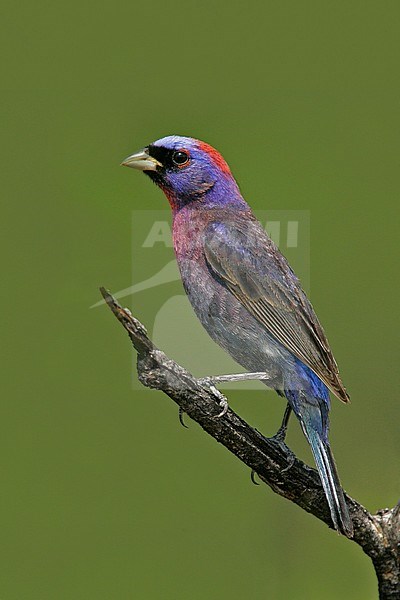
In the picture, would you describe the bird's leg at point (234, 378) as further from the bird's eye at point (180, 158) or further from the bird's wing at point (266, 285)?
the bird's eye at point (180, 158)

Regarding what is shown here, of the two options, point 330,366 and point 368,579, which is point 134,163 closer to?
point 330,366

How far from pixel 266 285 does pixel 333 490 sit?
126cm

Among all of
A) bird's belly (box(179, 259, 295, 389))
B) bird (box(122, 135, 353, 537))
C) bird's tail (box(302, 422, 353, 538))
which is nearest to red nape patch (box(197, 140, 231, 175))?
bird (box(122, 135, 353, 537))

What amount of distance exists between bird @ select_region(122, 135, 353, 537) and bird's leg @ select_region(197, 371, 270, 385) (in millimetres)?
29

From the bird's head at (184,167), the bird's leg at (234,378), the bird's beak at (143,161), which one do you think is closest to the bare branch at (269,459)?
the bird's leg at (234,378)

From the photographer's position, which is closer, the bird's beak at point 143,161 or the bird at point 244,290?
the bird at point 244,290

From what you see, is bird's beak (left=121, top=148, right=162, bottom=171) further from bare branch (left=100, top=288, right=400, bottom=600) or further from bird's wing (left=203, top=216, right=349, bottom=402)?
bare branch (left=100, top=288, right=400, bottom=600)

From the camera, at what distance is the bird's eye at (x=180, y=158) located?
614 cm

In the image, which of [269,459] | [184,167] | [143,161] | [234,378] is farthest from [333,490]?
[143,161]

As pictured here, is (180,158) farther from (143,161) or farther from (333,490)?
(333,490)

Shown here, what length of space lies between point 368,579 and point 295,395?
2168 mm

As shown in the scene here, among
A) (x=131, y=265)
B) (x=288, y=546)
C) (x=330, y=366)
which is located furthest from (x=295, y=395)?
(x=288, y=546)

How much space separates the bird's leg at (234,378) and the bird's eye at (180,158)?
4.63 ft

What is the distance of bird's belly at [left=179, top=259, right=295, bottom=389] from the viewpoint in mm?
5676
